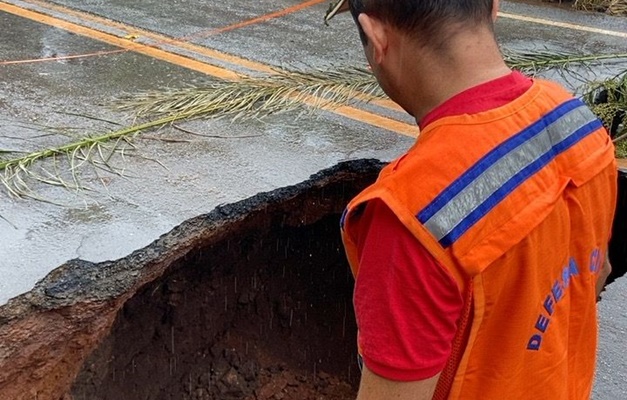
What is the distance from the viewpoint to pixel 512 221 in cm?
117

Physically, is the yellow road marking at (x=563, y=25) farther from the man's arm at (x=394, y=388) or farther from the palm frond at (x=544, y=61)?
the man's arm at (x=394, y=388)

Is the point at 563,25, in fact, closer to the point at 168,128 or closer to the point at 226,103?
the point at 226,103

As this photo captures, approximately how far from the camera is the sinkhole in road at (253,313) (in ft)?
9.68

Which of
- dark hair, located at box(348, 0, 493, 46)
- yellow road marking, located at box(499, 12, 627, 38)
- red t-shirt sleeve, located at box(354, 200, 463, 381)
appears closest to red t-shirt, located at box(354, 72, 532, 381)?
red t-shirt sleeve, located at box(354, 200, 463, 381)

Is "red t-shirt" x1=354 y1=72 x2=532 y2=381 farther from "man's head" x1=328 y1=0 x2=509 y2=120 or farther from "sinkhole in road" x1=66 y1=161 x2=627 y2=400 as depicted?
"sinkhole in road" x1=66 y1=161 x2=627 y2=400

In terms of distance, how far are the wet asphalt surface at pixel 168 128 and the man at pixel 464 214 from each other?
1.53 meters

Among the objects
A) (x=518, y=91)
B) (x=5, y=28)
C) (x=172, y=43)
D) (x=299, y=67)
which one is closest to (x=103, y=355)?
(x=518, y=91)

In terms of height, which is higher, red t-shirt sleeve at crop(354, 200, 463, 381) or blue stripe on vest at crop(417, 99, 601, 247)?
blue stripe on vest at crop(417, 99, 601, 247)

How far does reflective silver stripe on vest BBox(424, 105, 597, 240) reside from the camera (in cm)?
113

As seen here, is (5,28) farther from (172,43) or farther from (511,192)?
(511,192)

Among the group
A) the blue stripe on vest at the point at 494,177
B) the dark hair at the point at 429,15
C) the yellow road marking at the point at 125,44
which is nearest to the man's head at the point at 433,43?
the dark hair at the point at 429,15

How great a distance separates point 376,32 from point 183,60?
4003 millimetres

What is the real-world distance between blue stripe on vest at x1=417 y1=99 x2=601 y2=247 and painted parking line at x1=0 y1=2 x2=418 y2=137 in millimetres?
2895

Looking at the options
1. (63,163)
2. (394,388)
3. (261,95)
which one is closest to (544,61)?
(261,95)
